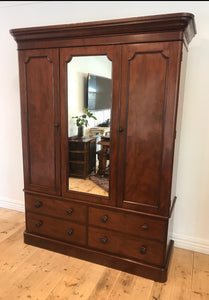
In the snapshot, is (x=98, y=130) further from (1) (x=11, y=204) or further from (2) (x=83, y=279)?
(1) (x=11, y=204)

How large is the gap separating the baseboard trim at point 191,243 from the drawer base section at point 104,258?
0.08 metres

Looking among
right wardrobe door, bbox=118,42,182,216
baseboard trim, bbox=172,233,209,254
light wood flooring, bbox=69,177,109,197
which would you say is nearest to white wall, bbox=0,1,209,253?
baseboard trim, bbox=172,233,209,254

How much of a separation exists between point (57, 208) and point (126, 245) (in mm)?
685

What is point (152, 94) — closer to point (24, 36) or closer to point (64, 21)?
point (24, 36)

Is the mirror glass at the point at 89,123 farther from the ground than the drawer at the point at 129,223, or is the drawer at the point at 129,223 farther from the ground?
the mirror glass at the point at 89,123

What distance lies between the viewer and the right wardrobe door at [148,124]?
1.59 metres

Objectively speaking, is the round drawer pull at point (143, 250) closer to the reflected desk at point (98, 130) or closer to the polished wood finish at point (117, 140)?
the polished wood finish at point (117, 140)

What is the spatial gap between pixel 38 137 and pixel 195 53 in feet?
4.95

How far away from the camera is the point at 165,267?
1870mm

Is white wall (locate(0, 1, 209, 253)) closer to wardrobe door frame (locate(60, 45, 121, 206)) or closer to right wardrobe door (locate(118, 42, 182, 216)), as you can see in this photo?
right wardrobe door (locate(118, 42, 182, 216))

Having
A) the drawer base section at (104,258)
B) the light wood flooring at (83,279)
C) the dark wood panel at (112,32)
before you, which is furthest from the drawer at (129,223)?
the dark wood panel at (112,32)

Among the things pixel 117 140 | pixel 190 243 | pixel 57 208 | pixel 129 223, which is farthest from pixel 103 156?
pixel 190 243

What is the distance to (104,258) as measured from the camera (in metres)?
2.03

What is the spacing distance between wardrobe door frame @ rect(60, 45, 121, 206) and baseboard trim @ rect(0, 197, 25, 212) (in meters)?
1.17
